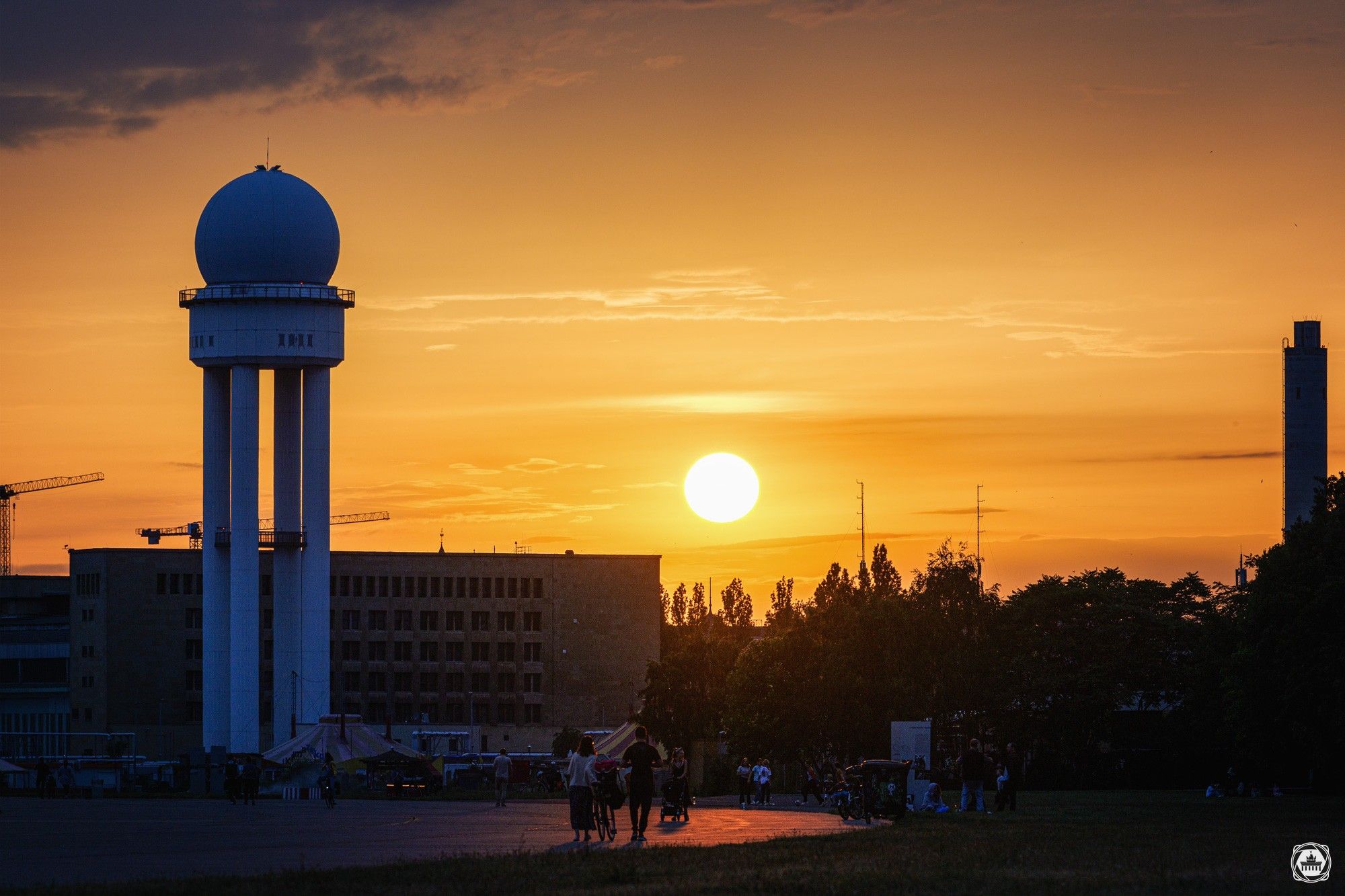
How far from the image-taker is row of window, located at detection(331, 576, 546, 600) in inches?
6093

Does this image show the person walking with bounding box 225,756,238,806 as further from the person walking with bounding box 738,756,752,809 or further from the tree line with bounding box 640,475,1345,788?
the tree line with bounding box 640,475,1345,788

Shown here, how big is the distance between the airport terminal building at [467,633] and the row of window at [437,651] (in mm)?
80

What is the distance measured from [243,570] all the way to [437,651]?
4471 cm

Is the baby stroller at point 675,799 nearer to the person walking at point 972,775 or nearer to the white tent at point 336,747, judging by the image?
the person walking at point 972,775

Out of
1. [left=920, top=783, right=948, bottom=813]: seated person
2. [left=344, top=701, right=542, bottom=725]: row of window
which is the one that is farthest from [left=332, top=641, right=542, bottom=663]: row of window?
[left=920, top=783, right=948, bottom=813]: seated person

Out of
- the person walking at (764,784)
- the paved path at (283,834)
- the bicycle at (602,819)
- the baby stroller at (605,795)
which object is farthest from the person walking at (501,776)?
the baby stroller at (605,795)

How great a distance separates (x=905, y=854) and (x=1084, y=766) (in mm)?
62980

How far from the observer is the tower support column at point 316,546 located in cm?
11212

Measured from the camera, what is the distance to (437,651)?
15512 cm

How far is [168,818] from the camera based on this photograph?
150 ft

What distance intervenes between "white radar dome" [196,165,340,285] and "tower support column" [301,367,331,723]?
6.57 m

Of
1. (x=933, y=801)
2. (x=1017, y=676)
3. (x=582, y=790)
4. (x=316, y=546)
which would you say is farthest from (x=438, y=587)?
(x=582, y=790)

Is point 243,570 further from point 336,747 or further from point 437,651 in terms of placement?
point 437,651

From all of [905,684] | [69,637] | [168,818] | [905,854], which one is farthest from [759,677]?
[69,637]
